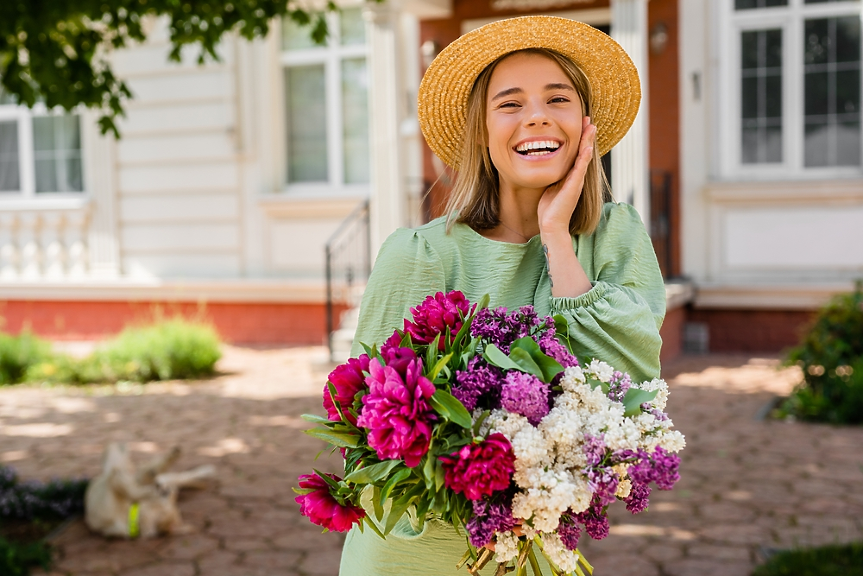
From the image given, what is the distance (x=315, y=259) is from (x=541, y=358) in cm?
965

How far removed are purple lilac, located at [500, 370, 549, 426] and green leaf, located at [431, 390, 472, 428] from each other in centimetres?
7

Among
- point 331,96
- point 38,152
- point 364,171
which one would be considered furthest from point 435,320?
point 38,152

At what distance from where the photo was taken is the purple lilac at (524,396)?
126 centimetres

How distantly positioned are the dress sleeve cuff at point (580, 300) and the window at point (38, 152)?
11791 millimetres

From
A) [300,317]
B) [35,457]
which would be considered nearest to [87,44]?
[35,457]

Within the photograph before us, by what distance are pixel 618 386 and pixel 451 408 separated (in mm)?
301

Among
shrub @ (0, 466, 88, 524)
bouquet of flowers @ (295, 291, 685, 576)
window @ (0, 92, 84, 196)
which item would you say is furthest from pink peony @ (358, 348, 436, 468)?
window @ (0, 92, 84, 196)

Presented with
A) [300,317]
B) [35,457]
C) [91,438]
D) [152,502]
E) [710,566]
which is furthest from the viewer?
[300,317]

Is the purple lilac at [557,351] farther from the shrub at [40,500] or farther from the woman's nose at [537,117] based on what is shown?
the shrub at [40,500]

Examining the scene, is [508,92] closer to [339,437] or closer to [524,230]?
[524,230]

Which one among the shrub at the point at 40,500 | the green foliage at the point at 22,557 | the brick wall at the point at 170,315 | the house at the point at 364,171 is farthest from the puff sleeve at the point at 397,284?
the brick wall at the point at 170,315

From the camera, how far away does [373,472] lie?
4.29 ft

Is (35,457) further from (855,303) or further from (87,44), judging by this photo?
(855,303)

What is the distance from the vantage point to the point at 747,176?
30.8 feet
